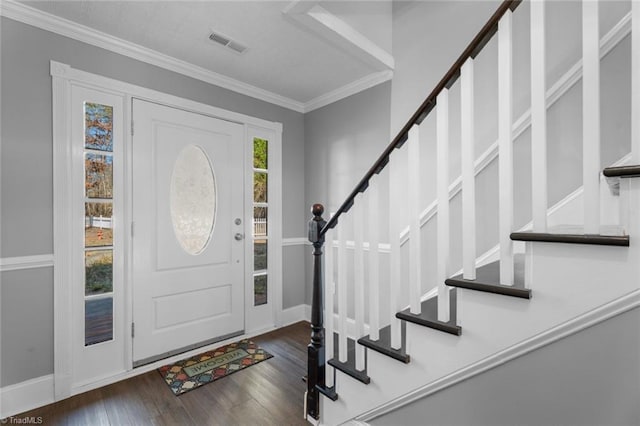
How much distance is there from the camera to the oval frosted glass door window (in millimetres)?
2641

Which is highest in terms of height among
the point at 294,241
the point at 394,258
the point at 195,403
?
the point at 394,258

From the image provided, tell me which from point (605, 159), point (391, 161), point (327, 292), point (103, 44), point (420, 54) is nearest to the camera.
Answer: point (391, 161)

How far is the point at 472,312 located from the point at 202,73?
112 inches

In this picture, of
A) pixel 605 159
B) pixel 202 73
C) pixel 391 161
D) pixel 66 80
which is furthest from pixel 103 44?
pixel 605 159

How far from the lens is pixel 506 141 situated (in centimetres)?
110

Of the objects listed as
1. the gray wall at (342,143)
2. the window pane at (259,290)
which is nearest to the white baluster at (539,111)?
the gray wall at (342,143)

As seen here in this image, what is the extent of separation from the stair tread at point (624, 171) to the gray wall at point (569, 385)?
1.37 ft

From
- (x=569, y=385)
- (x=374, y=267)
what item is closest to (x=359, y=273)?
(x=374, y=267)

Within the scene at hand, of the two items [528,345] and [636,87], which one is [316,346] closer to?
[528,345]

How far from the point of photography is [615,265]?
898 mm

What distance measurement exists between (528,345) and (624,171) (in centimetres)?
64

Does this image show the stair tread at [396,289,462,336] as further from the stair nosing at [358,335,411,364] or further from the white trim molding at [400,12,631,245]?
the white trim molding at [400,12,631,245]

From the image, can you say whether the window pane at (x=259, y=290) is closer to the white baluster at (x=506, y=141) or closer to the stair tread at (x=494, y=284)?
the stair tread at (x=494, y=284)

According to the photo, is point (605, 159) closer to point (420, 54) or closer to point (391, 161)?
point (391, 161)
